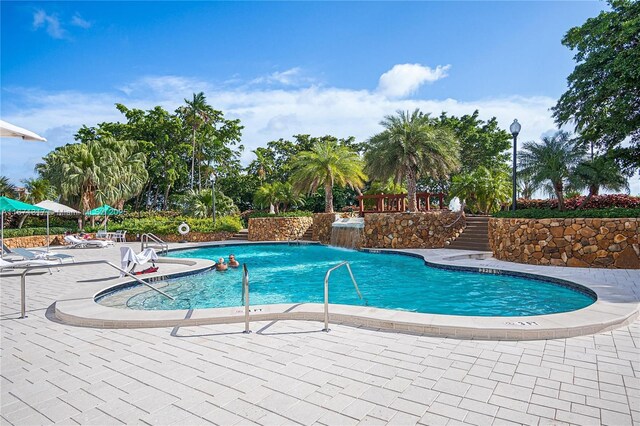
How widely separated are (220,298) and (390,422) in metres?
6.50

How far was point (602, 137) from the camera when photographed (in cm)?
1367

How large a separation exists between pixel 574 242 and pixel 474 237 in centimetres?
576

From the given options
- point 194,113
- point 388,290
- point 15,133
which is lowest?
point 388,290

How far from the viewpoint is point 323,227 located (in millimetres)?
21906

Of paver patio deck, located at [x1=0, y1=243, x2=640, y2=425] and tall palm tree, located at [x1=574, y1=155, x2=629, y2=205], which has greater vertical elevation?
tall palm tree, located at [x1=574, y1=155, x2=629, y2=205]

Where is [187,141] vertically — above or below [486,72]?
above

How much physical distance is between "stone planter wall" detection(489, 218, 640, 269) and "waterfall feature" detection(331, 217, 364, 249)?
Result: 7917 millimetres

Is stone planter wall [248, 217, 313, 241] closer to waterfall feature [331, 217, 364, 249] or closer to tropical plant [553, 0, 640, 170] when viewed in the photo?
waterfall feature [331, 217, 364, 249]

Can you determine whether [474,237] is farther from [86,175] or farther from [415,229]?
[86,175]

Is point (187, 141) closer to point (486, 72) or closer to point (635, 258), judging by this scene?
point (486, 72)

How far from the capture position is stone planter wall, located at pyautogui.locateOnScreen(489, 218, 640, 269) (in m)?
9.50

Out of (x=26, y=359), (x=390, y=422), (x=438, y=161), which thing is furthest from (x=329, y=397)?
(x=438, y=161)

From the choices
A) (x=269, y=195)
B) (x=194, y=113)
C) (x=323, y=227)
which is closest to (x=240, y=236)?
(x=323, y=227)

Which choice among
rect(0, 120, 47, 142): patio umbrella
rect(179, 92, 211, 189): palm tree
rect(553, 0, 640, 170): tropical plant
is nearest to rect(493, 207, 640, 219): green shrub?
rect(553, 0, 640, 170): tropical plant
